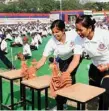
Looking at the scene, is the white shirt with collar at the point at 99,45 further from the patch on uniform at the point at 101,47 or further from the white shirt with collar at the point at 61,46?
the white shirt with collar at the point at 61,46

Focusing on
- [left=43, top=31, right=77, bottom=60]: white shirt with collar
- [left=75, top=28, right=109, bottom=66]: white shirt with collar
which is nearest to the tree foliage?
[left=43, top=31, right=77, bottom=60]: white shirt with collar

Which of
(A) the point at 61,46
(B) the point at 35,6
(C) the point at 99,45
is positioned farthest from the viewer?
(B) the point at 35,6

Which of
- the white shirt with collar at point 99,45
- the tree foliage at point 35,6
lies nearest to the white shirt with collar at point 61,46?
the white shirt with collar at point 99,45

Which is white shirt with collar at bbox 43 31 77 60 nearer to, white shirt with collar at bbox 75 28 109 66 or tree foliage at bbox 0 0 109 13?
white shirt with collar at bbox 75 28 109 66

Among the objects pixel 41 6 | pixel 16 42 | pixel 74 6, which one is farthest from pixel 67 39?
pixel 74 6

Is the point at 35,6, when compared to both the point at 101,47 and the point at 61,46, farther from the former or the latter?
the point at 101,47

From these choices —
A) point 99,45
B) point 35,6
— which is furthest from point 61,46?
point 35,6

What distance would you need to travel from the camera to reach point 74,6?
120 ft

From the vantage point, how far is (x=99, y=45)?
272 cm

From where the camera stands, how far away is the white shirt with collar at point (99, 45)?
107 inches

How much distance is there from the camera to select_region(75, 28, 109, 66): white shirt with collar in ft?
8.88

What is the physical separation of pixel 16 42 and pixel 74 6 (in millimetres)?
24657

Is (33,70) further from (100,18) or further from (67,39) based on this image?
(100,18)

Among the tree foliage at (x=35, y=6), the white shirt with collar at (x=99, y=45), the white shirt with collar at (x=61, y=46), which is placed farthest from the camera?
the tree foliage at (x=35, y=6)
